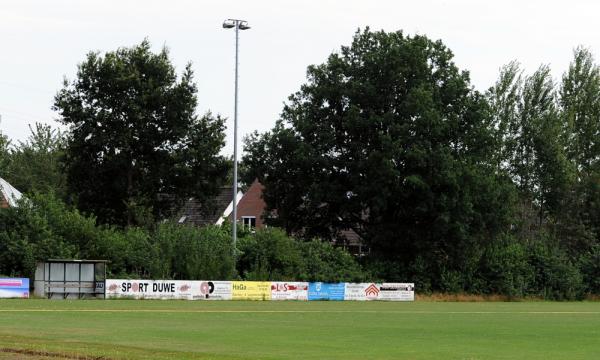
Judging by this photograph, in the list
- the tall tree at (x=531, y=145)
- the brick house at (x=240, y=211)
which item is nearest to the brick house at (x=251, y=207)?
the brick house at (x=240, y=211)

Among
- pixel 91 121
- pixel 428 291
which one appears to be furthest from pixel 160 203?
pixel 428 291

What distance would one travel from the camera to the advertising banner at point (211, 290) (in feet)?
210

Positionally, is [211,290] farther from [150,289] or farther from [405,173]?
→ [405,173]

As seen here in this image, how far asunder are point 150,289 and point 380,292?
19.5 meters

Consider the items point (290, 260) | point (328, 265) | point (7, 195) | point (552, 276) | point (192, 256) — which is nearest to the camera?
point (192, 256)

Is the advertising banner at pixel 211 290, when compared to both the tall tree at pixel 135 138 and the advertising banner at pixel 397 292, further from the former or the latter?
the tall tree at pixel 135 138

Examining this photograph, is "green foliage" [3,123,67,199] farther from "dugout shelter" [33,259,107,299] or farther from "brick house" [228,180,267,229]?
"dugout shelter" [33,259,107,299]

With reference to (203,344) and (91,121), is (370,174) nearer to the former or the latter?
(91,121)

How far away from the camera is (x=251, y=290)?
67125 millimetres

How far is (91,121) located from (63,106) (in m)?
2.67

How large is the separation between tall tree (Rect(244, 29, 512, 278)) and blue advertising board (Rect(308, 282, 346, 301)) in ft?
30.2

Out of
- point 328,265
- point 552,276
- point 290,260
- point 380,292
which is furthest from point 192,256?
point 552,276

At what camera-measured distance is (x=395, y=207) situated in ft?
269

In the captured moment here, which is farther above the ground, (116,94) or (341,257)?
(116,94)
